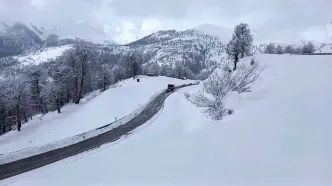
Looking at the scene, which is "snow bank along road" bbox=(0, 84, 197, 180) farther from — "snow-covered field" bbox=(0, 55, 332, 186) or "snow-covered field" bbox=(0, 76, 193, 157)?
"snow-covered field" bbox=(0, 76, 193, 157)

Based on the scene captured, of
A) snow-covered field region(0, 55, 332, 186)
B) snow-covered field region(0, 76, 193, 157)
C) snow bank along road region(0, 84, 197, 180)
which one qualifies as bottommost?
snow-covered field region(0, 76, 193, 157)

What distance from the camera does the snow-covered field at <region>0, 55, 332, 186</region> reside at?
1232 cm

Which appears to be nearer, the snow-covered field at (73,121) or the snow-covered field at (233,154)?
the snow-covered field at (233,154)

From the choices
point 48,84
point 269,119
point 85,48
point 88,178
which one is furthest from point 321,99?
point 48,84

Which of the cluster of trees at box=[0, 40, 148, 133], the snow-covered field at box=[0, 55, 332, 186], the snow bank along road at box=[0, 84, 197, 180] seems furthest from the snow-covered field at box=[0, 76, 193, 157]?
the snow-covered field at box=[0, 55, 332, 186]

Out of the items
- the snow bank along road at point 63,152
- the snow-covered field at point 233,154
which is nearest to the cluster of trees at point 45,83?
the snow bank along road at point 63,152

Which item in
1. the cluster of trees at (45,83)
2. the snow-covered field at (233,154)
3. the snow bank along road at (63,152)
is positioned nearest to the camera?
the snow-covered field at (233,154)

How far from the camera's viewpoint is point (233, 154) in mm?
15117

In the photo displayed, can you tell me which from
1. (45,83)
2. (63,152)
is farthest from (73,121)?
(45,83)

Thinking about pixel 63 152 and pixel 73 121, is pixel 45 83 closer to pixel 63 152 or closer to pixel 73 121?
pixel 73 121

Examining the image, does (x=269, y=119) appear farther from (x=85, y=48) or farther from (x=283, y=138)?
(x=85, y=48)

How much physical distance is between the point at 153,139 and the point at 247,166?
12.9 metres

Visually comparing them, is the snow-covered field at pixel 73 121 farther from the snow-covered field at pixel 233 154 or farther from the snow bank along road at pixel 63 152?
→ the snow-covered field at pixel 233 154

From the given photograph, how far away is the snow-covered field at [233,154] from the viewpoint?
1232cm
